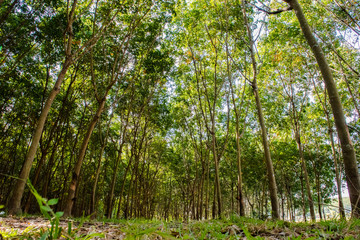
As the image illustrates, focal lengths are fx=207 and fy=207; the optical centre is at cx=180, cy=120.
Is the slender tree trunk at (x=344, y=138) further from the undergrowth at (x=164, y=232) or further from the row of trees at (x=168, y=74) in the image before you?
the undergrowth at (x=164, y=232)

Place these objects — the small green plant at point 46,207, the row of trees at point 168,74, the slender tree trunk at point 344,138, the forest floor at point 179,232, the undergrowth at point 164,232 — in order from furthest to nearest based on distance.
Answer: the row of trees at point 168,74, the slender tree trunk at point 344,138, the forest floor at point 179,232, the undergrowth at point 164,232, the small green plant at point 46,207

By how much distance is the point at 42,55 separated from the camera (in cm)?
984

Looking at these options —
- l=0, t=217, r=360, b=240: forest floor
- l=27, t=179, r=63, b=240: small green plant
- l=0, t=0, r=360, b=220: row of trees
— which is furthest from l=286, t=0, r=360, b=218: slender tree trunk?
l=27, t=179, r=63, b=240: small green plant

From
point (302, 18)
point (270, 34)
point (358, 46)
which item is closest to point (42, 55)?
point (302, 18)

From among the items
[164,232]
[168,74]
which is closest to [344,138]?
[164,232]

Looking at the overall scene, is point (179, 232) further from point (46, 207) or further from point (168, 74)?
point (168, 74)

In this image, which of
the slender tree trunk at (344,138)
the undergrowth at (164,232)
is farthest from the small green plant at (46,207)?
the slender tree trunk at (344,138)

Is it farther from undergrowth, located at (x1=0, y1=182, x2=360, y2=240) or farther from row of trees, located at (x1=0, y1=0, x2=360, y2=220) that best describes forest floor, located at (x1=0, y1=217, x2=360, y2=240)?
row of trees, located at (x1=0, y1=0, x2=360, y2=220)

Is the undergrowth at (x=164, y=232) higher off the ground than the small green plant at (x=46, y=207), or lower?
lower

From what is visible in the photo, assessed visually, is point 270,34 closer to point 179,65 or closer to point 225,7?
point 225,7

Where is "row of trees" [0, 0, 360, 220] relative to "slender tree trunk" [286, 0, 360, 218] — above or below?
above

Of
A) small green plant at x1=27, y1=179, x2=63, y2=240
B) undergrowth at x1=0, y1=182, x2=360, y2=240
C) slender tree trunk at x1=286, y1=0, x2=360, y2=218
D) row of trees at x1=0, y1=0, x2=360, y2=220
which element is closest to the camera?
small green plant at x1=27, y1=179, x2=63, y2=240

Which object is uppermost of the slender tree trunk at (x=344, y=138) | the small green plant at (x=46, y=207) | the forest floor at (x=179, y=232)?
the slender tree trunk at (x=344, y=138)

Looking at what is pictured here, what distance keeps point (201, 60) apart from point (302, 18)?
287 inches
